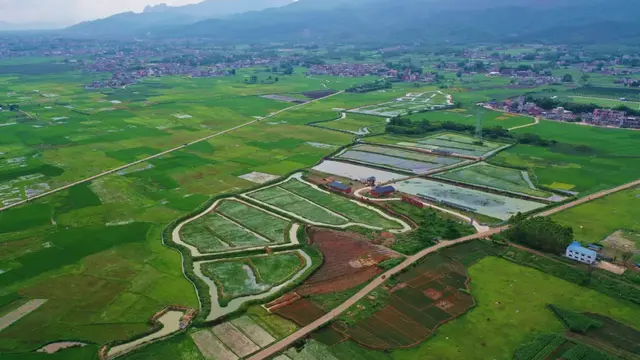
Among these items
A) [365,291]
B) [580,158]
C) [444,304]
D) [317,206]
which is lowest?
[580,158]

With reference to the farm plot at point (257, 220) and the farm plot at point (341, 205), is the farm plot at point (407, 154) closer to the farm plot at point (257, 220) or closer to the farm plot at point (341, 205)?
the farm plot at point (341, 205)

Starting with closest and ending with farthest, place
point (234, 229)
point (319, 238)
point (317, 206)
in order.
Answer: point (319, 238)
point (234, 229)
point (317, 206)

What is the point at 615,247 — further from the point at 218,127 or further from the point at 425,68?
the point at 425,68

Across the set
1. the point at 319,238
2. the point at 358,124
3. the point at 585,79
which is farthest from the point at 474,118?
the point at 319,238

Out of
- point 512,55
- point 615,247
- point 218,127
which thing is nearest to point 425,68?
point 512,55

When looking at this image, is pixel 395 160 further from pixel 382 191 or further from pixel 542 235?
pixel 542 235

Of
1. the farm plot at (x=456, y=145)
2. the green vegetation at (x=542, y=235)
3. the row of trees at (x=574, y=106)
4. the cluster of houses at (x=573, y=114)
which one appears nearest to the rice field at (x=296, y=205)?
the green vegetation at (x=542, y=235)

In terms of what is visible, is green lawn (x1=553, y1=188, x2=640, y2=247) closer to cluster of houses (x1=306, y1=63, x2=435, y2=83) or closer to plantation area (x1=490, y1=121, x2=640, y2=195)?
plantation area (x1=490, y1=121, x2=640, y2=195)
